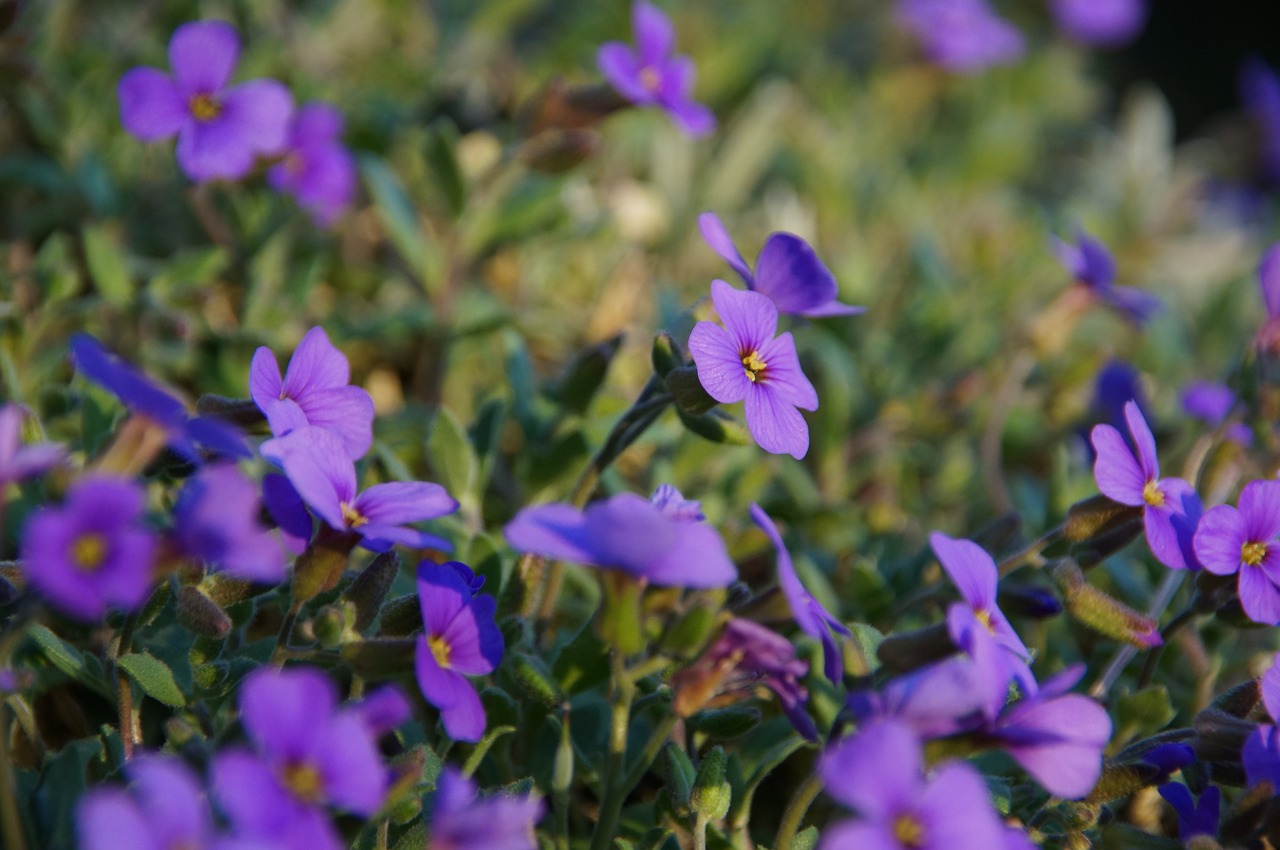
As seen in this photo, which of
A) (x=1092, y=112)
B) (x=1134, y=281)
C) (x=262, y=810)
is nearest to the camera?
(x=262, y=810)

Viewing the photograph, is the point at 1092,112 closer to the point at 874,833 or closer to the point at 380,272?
the point at 380,272

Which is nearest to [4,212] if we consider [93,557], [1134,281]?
[93,557]

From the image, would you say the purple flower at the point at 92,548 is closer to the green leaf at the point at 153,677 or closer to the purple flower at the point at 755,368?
the green leaf at the point at 153,677

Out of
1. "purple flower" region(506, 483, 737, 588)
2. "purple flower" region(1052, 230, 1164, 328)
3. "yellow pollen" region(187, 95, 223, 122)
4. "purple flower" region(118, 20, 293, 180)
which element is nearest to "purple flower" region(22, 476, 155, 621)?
"purple flower" region(506, 483, 737, 588)

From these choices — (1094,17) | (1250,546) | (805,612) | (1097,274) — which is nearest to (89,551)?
(805,612)

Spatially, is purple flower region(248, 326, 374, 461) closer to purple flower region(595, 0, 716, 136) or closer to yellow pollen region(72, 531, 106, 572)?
yellow pollen region(72, 531, 106, 572)

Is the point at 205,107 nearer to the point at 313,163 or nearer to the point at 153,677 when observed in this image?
the point at 313,163
